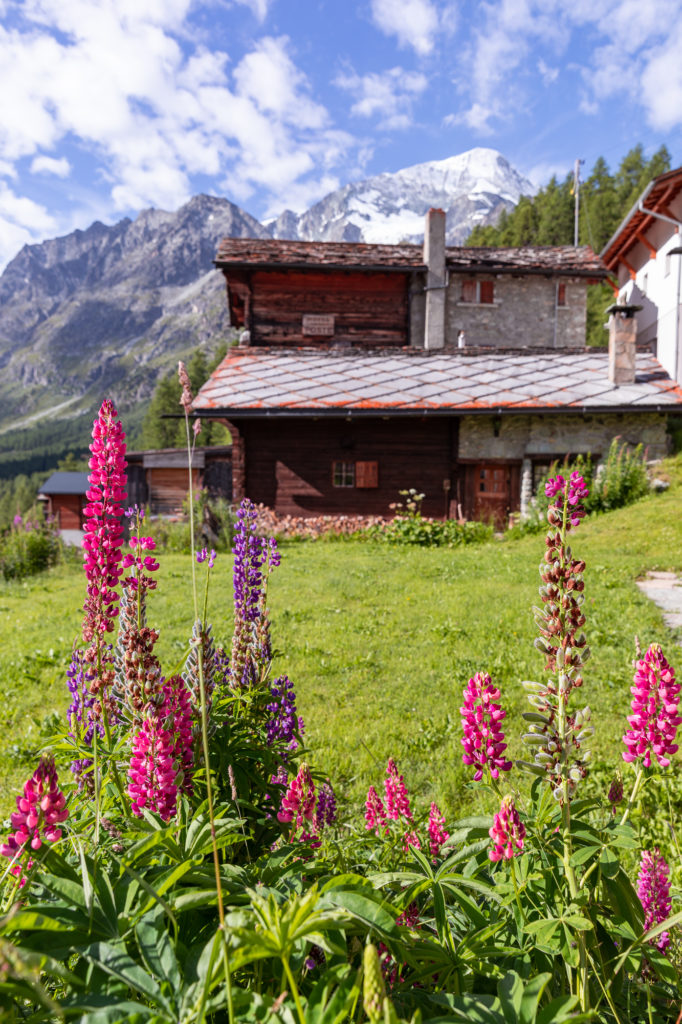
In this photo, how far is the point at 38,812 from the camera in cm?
108

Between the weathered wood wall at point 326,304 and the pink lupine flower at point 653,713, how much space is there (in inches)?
831

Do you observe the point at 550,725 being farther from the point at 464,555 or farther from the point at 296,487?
the point at 296,487

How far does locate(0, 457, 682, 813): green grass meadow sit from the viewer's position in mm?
4301

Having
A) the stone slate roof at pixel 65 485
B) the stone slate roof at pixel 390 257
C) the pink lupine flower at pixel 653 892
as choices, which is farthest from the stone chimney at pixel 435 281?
the stone slate roof at pixel 65 485

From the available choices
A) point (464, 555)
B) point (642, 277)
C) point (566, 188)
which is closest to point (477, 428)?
point (464, 555)

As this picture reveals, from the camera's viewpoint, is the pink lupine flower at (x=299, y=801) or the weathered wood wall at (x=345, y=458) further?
the weathered wood wall at (x=345, y=458)

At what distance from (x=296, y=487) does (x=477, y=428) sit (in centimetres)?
518

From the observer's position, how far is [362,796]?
3.59m

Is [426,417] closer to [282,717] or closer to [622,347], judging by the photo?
[622,347]

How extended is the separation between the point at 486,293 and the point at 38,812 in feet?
78.2

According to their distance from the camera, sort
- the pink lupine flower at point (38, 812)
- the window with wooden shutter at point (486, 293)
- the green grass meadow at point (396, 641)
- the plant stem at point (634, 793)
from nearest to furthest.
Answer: the pink lupine flower at point (38, 812) < the plant stem at point (634, 793) < the green grass meadow at point (396, 641) < the window with wooden shutter at point (486, 293)

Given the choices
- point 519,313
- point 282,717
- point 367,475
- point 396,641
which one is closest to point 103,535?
point 282,717

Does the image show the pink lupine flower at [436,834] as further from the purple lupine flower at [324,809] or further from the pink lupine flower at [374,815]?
the purple lupine flower at [324,809]

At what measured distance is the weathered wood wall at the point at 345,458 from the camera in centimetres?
1579
